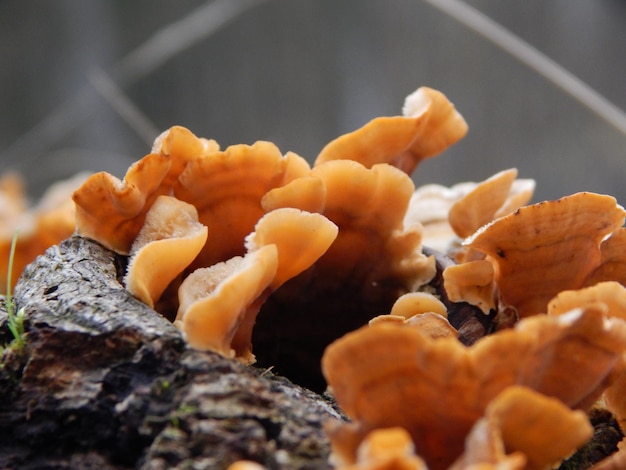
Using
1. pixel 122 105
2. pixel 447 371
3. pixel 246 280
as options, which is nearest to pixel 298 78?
pixel 122 105

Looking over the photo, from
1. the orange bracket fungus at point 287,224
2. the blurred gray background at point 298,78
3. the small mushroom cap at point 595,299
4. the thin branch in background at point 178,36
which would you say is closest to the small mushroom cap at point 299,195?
the orange bracket fungus at point 287,224

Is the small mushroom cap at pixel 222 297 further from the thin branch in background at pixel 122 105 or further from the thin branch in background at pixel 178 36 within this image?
the thin branch in background at pixel 178 36

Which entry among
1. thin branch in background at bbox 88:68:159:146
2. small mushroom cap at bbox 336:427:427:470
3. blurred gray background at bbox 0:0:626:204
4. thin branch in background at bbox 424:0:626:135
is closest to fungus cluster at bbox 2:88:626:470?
small mushroom cap at bbox 336:427:427:470

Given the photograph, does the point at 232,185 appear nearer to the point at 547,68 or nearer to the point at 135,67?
the point at 547,68

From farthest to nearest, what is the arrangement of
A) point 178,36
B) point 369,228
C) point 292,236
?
point 178,36, point 369,228, point 292,236

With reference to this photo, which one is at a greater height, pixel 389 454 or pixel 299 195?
pixel 299 195

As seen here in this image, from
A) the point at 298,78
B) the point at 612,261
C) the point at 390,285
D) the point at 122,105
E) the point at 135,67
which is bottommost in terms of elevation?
the point at 612,261

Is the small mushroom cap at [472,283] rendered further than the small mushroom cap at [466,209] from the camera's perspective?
No
